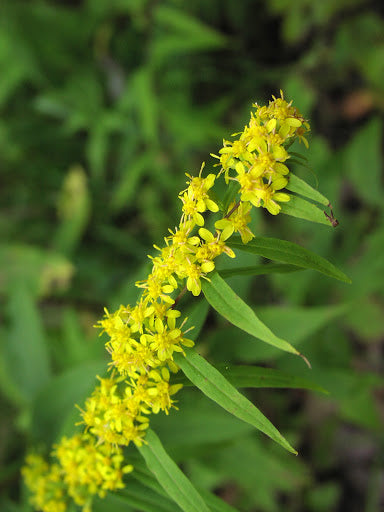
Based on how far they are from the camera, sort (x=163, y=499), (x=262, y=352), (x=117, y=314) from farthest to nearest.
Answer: (x=262, y=352)
(x=163, y=499)
(x=117, y=314)

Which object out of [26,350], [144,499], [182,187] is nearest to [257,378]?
[144,499]

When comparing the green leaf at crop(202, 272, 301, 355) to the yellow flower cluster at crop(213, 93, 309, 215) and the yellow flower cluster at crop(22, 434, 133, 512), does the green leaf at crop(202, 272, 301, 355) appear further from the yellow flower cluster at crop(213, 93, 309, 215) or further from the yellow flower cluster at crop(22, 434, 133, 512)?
the yellow flower cluster at crop(22, 434, 133, 512)

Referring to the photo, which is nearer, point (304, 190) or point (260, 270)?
point (304, 190)

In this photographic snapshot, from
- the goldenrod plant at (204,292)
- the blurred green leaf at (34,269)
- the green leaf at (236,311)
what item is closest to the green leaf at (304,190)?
the goldenrod plant at (204,292)

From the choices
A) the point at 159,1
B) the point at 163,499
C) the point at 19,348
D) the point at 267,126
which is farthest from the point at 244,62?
the point at 163,499

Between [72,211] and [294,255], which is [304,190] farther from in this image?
[72,211]

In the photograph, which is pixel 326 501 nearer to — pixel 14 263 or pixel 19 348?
pixel 19 348

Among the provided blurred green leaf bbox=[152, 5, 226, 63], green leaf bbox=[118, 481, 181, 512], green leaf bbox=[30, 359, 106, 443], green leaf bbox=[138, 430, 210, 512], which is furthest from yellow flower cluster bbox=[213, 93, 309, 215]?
blurred green leaf bbox=[152, 5, 226, 63]
